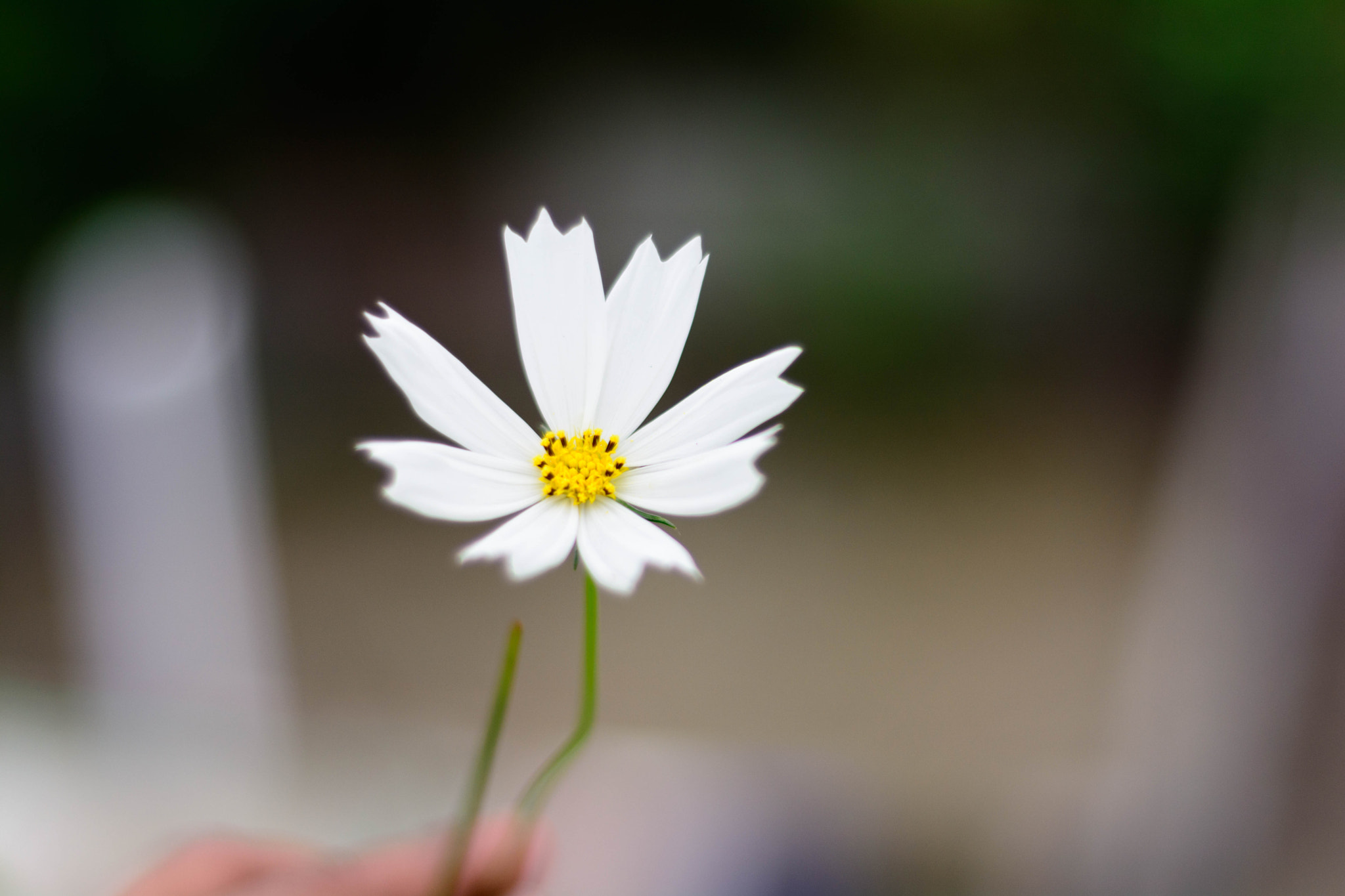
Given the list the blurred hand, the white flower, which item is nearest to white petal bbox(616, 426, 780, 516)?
the white flower

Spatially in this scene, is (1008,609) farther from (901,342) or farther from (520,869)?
(520,869)

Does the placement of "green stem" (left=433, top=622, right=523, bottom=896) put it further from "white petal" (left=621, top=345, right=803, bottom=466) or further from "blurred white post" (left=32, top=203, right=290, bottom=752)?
"blurred white post" (left=32, top=203, right=290, bottom=752)

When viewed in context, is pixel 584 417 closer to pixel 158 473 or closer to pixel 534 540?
pixel 534 540

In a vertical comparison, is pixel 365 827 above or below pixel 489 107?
below

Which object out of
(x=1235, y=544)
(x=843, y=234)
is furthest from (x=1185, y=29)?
(x=1235, y=544)

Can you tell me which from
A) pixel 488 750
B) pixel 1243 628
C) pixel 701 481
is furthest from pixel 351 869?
pixel 1243 628

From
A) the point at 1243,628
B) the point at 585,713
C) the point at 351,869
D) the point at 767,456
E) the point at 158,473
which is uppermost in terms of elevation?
the point at 767,456

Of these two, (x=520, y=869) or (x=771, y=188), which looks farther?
(x=771, y=188)
